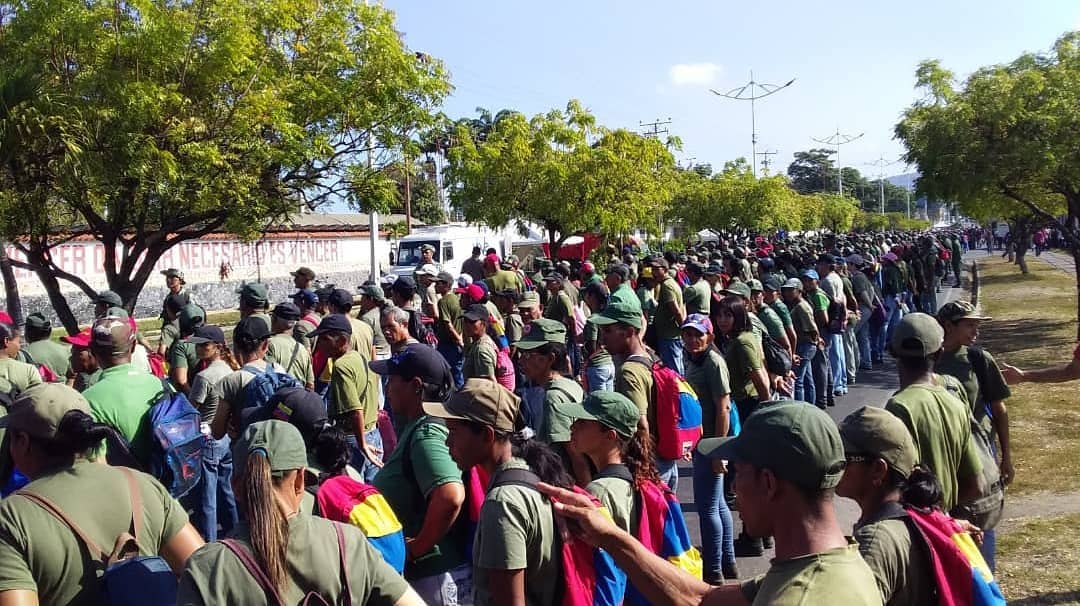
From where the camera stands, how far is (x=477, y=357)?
666 cm

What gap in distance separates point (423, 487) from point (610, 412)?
80cm

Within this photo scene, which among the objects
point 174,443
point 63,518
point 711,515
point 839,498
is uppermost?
point 63,518

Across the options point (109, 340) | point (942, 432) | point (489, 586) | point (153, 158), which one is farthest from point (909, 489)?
point (153, 158)

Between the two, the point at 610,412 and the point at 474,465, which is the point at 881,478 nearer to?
the point at 610,412

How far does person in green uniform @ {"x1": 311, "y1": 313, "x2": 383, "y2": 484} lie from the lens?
5.74m

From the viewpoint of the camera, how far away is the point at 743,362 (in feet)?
22.6

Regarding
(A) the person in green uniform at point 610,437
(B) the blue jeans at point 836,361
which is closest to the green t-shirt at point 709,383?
(A) the person in green uniform at point 610,437

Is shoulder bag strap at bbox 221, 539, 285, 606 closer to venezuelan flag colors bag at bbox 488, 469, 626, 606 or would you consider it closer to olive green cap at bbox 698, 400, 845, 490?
venezuelan flag colors bag at bbox 488, 469, 626, 606

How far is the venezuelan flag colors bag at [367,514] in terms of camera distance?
10.6 feet

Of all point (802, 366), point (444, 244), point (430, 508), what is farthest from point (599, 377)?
point (444, 244)

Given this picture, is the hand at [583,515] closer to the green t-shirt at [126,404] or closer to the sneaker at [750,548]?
the green t-shirt at [126,404]

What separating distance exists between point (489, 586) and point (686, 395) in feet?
8.47

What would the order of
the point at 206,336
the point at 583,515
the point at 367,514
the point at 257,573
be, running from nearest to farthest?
the point at 257,573
the point at 583,515
the point at 367,514
the point at 206,336

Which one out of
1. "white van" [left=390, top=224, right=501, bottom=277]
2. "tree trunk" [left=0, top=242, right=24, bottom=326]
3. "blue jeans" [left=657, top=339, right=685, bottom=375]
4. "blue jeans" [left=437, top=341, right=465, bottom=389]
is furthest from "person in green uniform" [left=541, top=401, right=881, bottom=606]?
"white van" [left=390, top=224, right=501, bottom=277]
